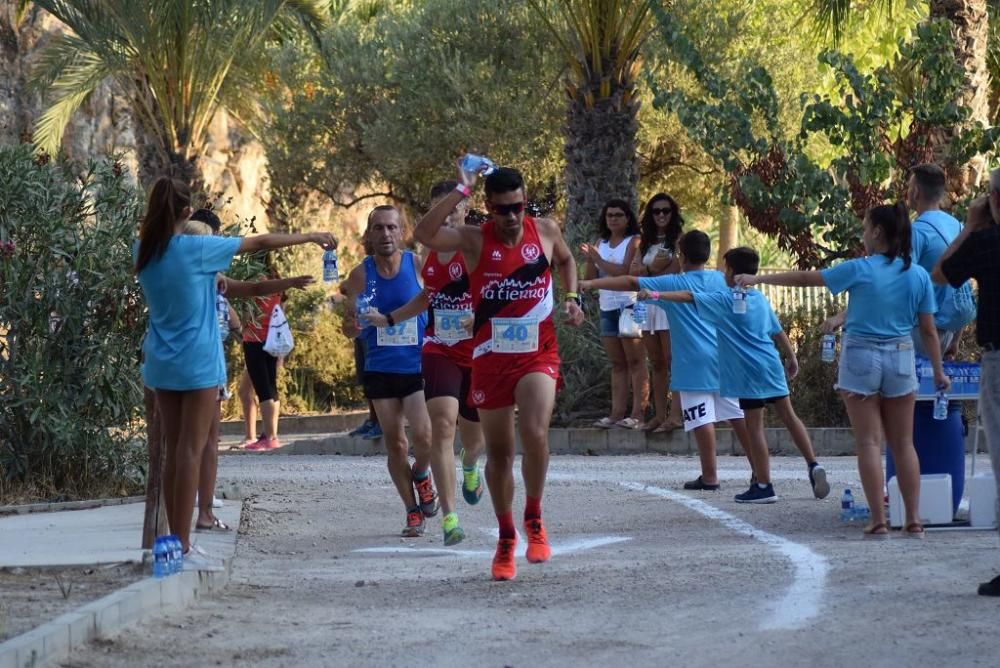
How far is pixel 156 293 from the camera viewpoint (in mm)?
8195

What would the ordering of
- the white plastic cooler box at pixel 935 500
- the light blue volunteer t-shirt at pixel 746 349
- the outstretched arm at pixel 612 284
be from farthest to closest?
the light blue volunteer t-shirt at pixel 746 349, the white plastic cooler box at pixel 935 500, the outstretched arm at pixel 612 284

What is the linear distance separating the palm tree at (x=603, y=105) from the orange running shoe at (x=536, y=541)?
11.2 m

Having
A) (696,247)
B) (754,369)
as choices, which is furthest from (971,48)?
(754,369)

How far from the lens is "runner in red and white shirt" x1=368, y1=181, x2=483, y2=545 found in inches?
Answer: 377

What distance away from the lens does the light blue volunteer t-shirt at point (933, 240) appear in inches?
388

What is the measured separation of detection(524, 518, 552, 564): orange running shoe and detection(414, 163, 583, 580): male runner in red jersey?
222 mm

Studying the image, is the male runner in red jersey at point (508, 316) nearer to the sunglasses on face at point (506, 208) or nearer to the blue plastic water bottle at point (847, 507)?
the sunglasses on face at point (506, 208)

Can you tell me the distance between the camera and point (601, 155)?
65.1ft

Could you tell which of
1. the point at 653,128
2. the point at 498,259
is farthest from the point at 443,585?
the point at 653,128

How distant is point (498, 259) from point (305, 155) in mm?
22911

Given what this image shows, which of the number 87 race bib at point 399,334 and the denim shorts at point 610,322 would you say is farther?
the denim shorts at point 610,322

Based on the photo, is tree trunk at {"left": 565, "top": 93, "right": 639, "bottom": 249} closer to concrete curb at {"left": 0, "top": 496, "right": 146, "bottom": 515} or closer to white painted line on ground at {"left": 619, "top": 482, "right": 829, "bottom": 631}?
white painted line on ground at {"left": 619, "top": 482, "right": 829, "bottom": 631}

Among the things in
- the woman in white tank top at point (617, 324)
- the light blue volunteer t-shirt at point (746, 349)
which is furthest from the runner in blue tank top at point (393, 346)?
the woman in white tank top at point (617, 324)

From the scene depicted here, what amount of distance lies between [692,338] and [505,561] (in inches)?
173
